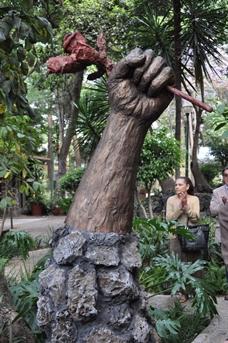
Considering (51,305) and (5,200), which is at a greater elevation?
(5,200)

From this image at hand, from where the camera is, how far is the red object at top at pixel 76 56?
1.96 metres

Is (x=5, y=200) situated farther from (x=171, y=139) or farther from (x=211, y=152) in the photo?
(x=211, y=152)

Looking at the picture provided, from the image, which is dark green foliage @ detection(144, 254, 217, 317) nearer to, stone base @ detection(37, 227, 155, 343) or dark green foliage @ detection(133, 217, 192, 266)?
dark green foliage @ detection(133, 217, 192, 266)

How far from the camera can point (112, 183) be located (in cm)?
198

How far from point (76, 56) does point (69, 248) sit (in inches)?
29.4

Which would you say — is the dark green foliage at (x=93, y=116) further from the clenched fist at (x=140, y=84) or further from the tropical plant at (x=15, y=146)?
the clenched fist at (x=140, y=84)

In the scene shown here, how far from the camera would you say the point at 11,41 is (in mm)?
3373

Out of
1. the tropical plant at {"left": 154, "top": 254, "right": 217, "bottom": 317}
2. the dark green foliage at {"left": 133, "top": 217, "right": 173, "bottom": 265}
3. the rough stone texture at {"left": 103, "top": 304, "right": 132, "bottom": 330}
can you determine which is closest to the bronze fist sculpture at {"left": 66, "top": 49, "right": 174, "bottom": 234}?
the rough stone texture at {"left": 103, "top": 304, "right": 132, "bottom": 330}

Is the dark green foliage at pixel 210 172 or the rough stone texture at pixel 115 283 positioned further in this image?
the dark green foliage at pixel 210 172

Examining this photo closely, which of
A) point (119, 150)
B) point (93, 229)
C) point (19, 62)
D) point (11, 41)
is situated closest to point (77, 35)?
point (119, 150)

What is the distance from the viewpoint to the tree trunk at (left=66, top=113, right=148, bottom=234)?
6.46 ft

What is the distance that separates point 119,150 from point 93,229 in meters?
0.33

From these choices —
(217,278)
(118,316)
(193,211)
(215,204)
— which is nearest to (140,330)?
(118,316)

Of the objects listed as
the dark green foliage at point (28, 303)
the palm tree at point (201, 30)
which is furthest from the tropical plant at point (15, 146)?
the palm tree at point (201, 30)
